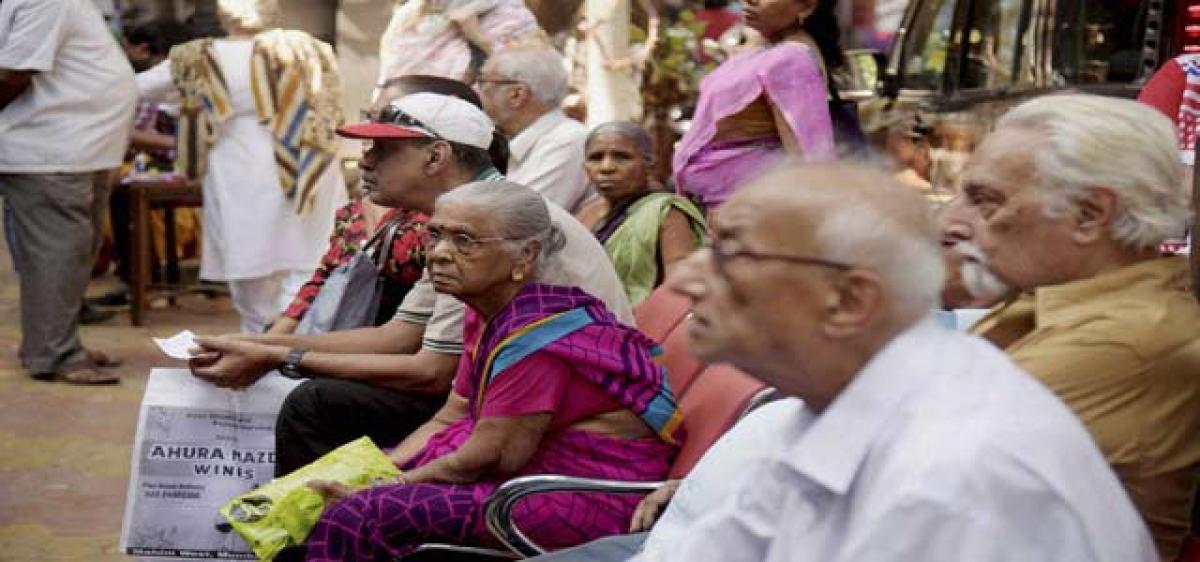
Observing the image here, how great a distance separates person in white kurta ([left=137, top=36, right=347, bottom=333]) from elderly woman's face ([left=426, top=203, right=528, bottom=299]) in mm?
4758

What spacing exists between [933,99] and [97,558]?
464 centimetres

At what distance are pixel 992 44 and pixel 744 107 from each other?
295 cm

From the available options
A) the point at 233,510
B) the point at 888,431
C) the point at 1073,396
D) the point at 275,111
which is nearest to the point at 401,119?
the point at 233,510

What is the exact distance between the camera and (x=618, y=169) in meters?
5.80

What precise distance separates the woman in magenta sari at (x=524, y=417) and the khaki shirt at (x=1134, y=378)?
1.19 metres

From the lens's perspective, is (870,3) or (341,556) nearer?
(341,556)

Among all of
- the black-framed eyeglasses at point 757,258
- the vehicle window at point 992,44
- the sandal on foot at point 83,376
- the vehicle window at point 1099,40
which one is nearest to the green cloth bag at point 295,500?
the black-framed eyeglasses at point 757,258

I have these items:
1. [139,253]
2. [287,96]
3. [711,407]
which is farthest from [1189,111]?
[139,253]

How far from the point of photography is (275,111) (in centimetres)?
866

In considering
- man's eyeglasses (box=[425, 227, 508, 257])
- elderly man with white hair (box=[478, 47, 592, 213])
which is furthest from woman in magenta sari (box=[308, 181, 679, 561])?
elderly man with white hair (box=[478, 47, 592, 213])

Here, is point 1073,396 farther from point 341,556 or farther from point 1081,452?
point 341,556

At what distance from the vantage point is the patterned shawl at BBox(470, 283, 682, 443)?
3848 millimetres

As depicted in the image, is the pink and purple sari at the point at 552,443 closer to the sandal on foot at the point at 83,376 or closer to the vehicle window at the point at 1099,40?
the vehicle window at the point at 1099,40

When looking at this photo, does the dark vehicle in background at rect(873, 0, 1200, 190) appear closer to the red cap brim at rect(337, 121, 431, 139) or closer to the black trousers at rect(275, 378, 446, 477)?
the red cap brim at rect(337, 121, 431, 139)
